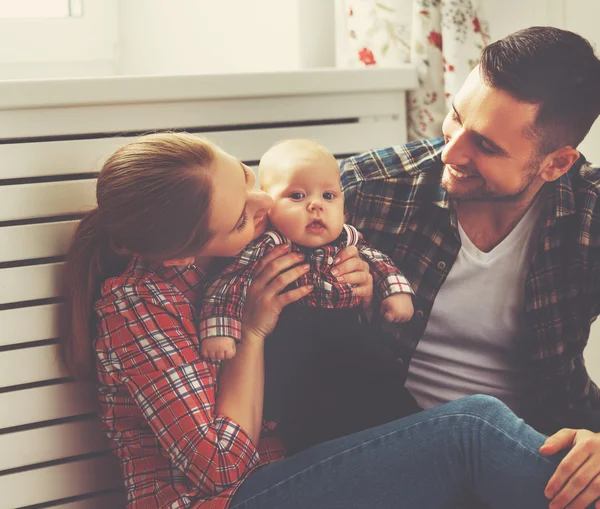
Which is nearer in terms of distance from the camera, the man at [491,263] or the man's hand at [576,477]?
the man's hand at [576,477]

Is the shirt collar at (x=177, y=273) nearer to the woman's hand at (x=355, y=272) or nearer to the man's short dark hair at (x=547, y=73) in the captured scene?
the woman's hand at (x=355, y=272)

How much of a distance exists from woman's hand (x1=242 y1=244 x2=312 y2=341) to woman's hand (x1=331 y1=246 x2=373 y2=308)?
0.05 metres

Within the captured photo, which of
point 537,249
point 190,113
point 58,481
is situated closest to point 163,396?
point 58,481

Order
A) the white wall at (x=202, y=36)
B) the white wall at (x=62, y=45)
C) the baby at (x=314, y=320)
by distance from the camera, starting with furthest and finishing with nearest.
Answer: the white wall at (x=202, y=36) → the white wall at (x=62, y=45) → the baby at (x=314, y=320)

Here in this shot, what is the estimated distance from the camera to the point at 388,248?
4.48 feet

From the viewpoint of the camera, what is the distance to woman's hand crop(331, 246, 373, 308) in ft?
3.90

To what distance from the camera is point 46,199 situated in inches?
50.3

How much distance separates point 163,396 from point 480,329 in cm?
58

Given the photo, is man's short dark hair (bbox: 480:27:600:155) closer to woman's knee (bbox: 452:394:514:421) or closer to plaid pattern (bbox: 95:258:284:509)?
woman's knee (bbox: 452:394:514:421)

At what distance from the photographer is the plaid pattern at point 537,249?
1329 mm

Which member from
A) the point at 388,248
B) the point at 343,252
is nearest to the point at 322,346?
the point at 343,252

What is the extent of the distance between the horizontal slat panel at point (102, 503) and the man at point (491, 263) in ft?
1.87

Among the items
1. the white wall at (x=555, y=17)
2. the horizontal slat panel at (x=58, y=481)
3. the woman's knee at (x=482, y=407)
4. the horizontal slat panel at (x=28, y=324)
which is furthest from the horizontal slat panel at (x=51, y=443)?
the white wall at (x=555, y=17)

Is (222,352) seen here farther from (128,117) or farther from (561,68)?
(561,68)
